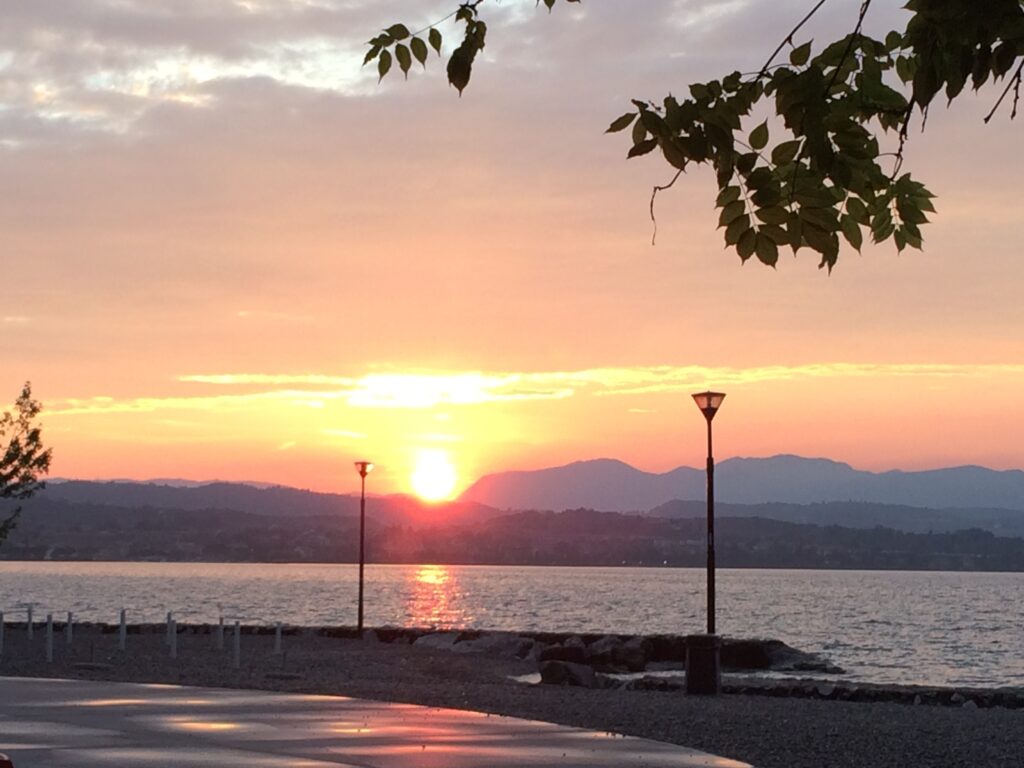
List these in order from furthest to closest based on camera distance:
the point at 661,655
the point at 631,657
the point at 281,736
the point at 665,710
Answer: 1. the point at 661,655
2. the point at 631,657
3. the point at 665,710
4. the point at 281,736

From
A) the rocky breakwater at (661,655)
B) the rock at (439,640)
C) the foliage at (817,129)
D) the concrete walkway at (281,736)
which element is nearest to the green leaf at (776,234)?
the foliage at (817,129)

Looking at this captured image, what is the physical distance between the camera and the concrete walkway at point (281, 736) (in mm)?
15008

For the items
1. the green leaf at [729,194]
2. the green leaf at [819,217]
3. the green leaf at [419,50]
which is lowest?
the green leaf at [819,217]

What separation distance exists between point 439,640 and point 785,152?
5493 cm

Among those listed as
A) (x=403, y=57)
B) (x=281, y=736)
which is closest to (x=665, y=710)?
(x=281, y=736)

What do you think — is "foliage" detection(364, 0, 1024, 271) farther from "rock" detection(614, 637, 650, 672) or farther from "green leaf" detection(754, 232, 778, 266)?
"rock" detection(614, 637, 650, 672)

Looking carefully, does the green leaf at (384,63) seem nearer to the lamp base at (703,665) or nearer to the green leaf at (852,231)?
the green leaf at (852,231)

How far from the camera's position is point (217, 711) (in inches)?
786

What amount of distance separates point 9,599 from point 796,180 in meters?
168

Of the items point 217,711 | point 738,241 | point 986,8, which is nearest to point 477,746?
point 217,711

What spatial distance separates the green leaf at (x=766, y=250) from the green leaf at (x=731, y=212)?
14 cm

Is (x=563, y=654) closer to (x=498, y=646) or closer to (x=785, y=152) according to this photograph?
(x=498, y=646)

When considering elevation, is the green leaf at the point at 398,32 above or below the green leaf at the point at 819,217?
above

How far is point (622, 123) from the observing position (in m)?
6.55
